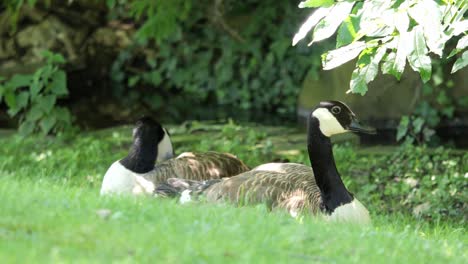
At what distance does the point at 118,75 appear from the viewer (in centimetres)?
2344

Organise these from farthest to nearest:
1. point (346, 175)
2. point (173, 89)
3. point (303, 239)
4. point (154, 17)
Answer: point (173, 89)
point (154, 17)
point (346, 175)
point (303, 239)

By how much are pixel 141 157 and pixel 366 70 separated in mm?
4895

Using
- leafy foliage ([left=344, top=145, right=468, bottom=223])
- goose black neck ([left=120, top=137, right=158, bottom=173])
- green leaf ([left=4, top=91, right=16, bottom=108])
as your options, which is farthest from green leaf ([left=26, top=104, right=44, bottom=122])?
leafy foliage ([left=344, top=145, right=468, bottom=223])

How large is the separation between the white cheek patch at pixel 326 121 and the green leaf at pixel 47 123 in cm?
585

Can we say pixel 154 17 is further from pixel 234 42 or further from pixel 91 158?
pixel 234 42

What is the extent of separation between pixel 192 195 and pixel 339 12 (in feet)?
11.6

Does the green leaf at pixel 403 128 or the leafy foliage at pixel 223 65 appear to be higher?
the leafy foliage at pixel 223 65

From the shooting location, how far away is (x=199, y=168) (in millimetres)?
10188

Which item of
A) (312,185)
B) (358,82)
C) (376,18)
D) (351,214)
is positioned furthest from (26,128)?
(376,18)

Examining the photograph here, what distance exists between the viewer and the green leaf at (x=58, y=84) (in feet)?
44.0

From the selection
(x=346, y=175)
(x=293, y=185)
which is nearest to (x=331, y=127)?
(x=293, y=185)

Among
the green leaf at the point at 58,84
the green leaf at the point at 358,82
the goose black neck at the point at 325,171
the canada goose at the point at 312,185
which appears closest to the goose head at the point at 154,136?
the canada goose at the point at 312,185

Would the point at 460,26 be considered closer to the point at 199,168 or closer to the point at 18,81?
the point at 199,168

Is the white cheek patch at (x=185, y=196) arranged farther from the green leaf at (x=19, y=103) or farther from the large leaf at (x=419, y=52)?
the green leaf at (x=19, y=103)
